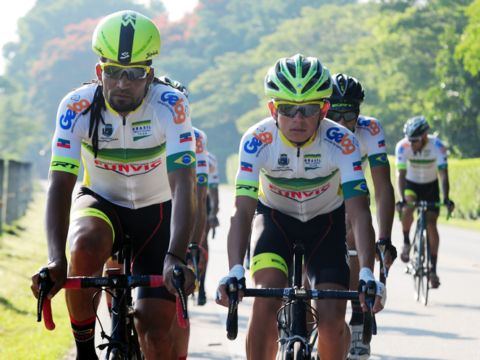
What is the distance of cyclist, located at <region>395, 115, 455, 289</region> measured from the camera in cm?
989

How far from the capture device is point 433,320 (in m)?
7.98

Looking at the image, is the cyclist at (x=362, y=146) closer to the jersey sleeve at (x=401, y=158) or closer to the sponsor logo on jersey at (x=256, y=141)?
the sponsor logo on jersey at (x=256, y=141)

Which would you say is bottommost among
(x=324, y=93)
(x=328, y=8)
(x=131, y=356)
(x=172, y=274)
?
(x=131, y=356)

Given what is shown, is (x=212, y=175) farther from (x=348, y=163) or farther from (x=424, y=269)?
(x=348, y=163)

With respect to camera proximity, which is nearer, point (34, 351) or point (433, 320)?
point (34, 351)

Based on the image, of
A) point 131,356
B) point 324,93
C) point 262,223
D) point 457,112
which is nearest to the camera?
point 131,356

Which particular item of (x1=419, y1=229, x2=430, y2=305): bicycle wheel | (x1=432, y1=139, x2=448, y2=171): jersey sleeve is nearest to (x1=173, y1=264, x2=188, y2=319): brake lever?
(x1=419, y1=229, x2=430, y2=305): bicycle wheel

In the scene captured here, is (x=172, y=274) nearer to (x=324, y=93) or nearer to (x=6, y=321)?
(x=324, y=93)

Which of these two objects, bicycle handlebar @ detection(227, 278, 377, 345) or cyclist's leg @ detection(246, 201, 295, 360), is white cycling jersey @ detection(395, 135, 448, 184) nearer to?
cyclist's leg @ detection(246, 201, 295, 360)

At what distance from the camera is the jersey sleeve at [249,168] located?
4.18 m

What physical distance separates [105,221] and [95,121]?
1.90 feet

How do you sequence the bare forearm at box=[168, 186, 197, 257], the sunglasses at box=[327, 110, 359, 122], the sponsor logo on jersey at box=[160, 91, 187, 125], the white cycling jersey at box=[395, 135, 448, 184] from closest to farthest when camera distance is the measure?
the bare forearm at box=[168, 186, 197, 257] → the sponsor logo on jersey at box=[160, 91, 187, 125] → the sunglasses at box=[327, 110, 359, 122] → the white cycling jersey at box=[395, 135, 448, 184]

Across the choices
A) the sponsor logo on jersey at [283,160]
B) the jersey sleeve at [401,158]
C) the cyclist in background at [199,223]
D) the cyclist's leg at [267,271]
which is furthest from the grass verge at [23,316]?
the jersey sleeve at [401,158]

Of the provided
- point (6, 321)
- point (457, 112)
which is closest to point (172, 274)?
point (6, 321)
